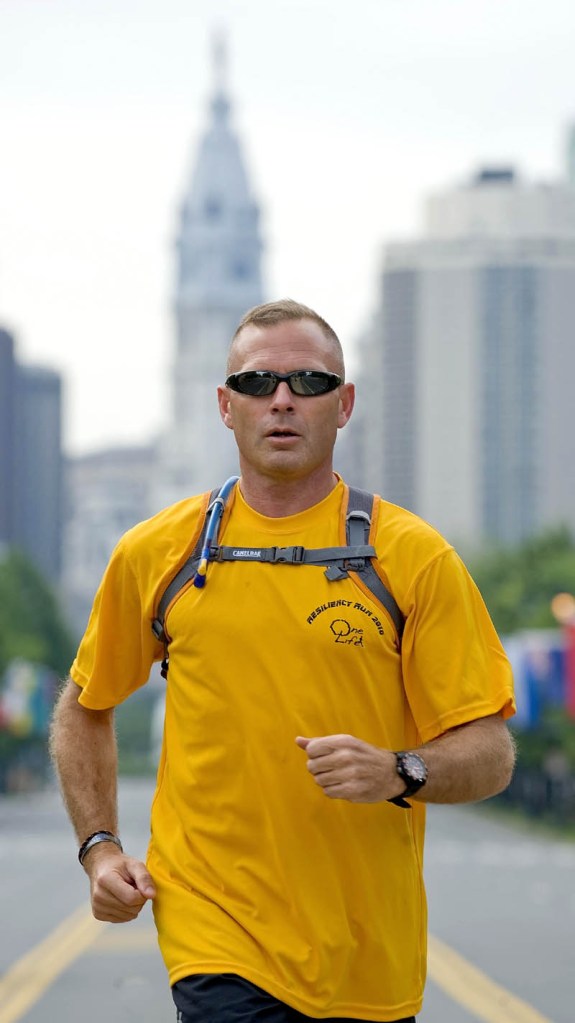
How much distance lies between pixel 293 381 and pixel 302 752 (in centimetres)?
88

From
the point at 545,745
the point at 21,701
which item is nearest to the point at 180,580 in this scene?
the point at 545,745

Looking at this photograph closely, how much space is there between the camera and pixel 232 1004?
536 cm

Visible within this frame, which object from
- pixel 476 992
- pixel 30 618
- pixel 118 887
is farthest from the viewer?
pixel 30 618

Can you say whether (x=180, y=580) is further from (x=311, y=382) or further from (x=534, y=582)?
(x=534, y=582)

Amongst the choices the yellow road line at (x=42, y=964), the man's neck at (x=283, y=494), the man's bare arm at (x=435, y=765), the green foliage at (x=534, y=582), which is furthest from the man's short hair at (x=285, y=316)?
the green foliage at (x=534, y=582)

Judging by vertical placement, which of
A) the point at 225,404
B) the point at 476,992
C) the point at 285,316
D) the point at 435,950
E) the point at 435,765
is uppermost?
the point at 285,316

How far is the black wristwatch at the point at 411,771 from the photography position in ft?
17.0

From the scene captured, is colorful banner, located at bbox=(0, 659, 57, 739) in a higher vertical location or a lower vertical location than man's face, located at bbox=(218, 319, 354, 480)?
lower

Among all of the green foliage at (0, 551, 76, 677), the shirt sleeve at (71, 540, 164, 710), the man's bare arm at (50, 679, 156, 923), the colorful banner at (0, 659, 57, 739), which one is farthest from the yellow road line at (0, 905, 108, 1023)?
the green foliage at (0, 551, 76, 677)

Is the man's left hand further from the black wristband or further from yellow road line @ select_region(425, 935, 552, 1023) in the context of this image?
yellow road line @ select_region(425, 935, 552, 1023)

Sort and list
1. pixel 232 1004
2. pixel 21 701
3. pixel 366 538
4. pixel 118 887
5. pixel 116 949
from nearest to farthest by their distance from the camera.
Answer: pixel 232 1004 → pixel 118 887 → pixel 366 538 → pixel 116 949 → pixel 21 701

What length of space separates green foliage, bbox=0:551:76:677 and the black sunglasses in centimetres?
9766

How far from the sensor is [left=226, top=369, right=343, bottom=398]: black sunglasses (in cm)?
564

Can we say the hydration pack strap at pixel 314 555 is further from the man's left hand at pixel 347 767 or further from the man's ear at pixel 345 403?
the man's left hand at pixel 347 767
